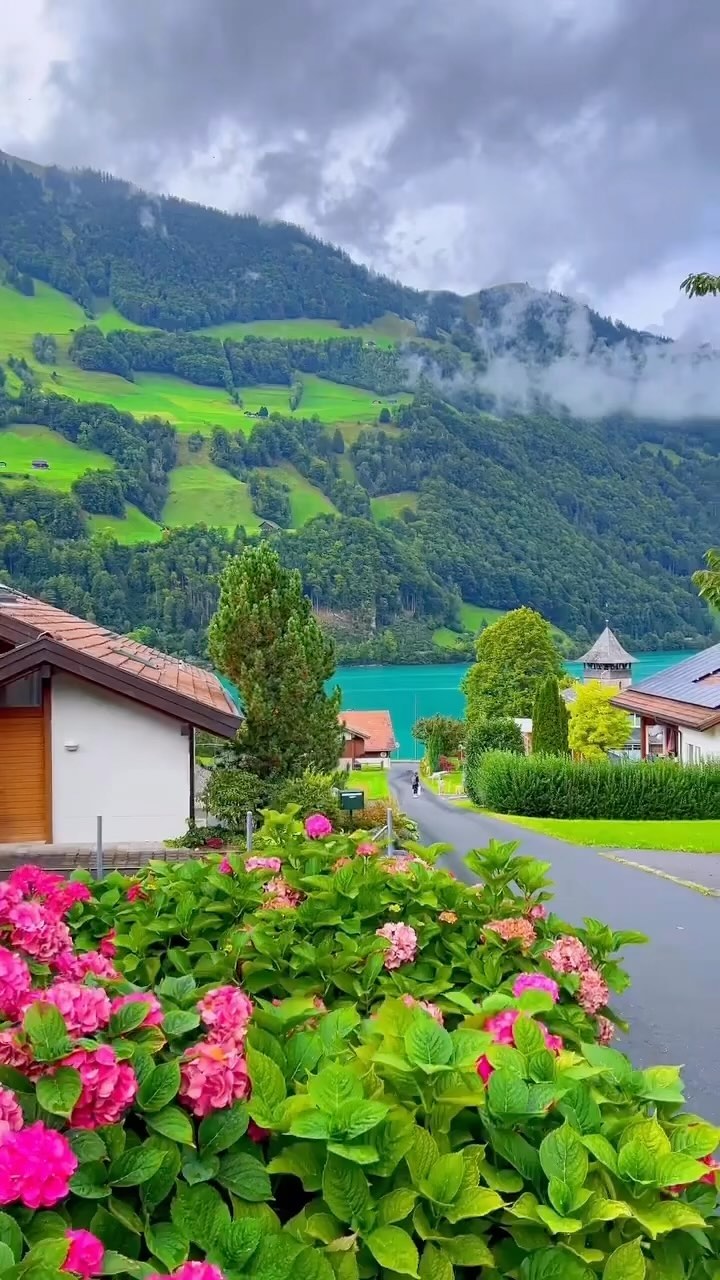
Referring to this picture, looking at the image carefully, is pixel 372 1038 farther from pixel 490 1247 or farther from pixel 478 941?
pixel 478 941

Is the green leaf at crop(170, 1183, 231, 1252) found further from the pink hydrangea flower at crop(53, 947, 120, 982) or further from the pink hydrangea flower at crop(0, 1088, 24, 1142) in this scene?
the pink hydrangea flower at crop(53, 947, 120, 982)

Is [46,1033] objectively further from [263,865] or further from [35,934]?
[263,865]

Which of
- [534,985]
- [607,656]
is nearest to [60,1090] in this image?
[534,985]

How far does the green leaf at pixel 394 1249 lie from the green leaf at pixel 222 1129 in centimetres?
39

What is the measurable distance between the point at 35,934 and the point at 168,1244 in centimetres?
152

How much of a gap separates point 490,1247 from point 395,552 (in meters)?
190

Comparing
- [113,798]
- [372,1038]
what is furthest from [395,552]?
[372,1038]

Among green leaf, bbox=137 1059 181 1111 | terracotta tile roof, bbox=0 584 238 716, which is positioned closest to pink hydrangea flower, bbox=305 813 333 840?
green leaf, bbox=137 1059 181 1111

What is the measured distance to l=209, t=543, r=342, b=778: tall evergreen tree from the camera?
16172 millimetres

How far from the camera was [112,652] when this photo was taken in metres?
16.4

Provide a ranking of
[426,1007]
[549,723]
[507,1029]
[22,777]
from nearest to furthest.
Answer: [507,1029] < [426,1007] < [22,777] < [549,723]

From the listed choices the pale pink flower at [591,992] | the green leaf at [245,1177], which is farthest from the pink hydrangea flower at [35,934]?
the pale pink flower at [591,992]

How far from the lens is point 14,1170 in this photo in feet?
6.21

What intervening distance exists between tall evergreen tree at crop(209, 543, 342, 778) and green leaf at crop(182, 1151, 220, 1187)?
13558 mm
